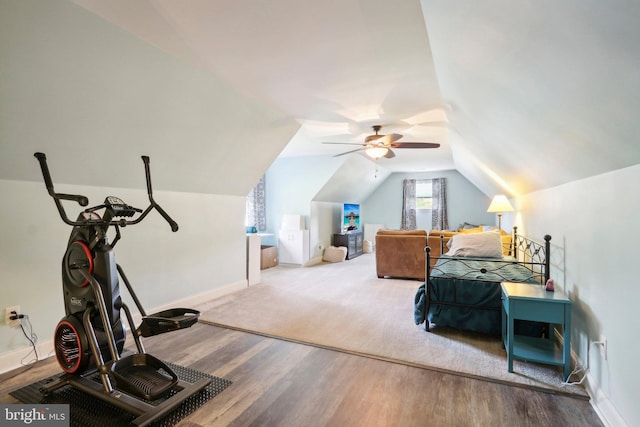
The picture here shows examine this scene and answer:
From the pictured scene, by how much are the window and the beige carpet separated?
15.9 ft

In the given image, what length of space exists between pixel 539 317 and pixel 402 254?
310 centimetres

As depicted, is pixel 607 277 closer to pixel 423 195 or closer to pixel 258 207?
pixel 258 207

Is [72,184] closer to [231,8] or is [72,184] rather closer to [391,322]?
[231,8]

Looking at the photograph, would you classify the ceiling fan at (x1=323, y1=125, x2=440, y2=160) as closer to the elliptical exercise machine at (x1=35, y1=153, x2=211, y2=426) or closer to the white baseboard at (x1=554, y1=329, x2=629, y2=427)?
the white baseboard at (x1=554, y1=329, x2=629, y2=427)

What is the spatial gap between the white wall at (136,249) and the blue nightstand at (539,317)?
11.0ft

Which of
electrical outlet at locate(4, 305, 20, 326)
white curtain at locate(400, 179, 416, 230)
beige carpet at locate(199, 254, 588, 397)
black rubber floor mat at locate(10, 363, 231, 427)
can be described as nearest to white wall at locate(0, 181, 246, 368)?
electrical outlet at locate(4, 305, 20, 326)

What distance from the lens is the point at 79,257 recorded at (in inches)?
77.7

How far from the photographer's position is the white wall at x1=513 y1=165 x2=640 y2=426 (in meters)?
1.50

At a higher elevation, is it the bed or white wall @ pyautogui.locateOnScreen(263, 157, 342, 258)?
white wall @ pyautogui.locateOnScreen(263, 157, 342, 258)

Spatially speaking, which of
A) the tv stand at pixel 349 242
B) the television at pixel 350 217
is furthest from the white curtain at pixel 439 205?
the tv stand at pixel 349 242

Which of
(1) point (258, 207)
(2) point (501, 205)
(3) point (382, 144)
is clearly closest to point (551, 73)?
(3) point (382, 144)

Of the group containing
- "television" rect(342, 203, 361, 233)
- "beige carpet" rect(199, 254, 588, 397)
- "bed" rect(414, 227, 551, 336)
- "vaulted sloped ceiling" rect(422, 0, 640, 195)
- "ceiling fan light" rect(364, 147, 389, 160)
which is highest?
"ceiling fan light" rect(364, 147, 389, 160)

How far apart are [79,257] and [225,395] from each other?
1291mm

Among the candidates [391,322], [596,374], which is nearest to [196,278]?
[391,322]
